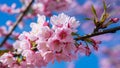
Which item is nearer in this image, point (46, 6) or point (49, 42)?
point (49, 42)

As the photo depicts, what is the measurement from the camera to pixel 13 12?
9.12 m

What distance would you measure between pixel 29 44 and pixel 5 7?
748 cm

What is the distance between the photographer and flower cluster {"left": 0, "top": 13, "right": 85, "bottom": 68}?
2.48 meters

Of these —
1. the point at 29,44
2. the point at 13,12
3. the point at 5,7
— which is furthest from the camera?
the point at 5,7

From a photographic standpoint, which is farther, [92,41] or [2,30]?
[2,30]

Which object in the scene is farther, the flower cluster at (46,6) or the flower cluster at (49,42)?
the flower cluster at (46,6)

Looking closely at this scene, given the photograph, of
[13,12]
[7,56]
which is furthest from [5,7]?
[7,56]

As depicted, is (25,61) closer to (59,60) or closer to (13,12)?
(59,60)

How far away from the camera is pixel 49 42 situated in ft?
8.14

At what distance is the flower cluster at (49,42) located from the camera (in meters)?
2.48

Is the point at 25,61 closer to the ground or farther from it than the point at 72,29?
closer to the ground

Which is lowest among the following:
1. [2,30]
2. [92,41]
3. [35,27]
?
[2,30]

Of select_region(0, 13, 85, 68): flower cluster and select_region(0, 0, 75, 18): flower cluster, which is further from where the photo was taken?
select_region(0, 0, 75, 18): flower cluster

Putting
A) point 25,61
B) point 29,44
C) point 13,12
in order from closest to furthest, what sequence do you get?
point 29,44 → point 25,61 → point 13,12
